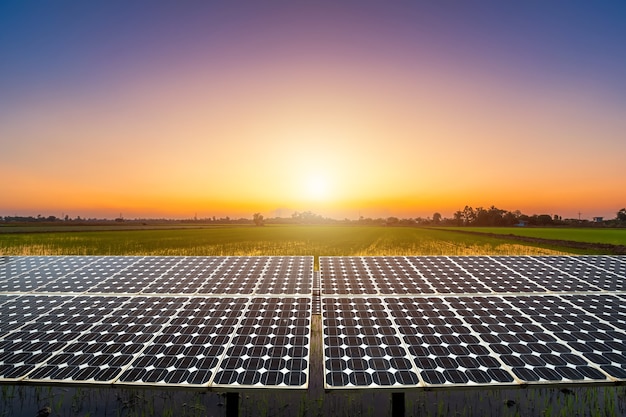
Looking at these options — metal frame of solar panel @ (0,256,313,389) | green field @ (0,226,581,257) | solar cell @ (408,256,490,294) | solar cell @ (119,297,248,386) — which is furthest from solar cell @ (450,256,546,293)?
green field @ (0,226,581,257)

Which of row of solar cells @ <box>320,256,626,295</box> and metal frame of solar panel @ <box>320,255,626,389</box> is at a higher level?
row of solar cells @ <box>320,256,626,295</box>

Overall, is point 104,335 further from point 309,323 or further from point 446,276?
point 446,276

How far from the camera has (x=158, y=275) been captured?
1560 centimetres

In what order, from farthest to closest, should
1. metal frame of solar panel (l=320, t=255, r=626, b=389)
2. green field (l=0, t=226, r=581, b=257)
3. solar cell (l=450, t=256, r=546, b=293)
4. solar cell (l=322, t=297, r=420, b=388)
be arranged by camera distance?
green field (l=0, t=226, r=581, b=257), solar cell (l=450, t=256, r=546, b=293), metal frame of solar panel (l=320, t=255, r=626, b=389), solar cell (l=322, t=297, r=420, b=388)

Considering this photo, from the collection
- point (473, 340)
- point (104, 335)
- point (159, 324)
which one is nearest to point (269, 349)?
point (159, 324)

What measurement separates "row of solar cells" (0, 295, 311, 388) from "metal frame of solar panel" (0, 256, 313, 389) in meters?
0.03

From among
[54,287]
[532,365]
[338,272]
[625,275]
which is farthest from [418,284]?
[54,287]

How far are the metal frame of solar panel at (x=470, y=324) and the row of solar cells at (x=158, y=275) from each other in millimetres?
2139

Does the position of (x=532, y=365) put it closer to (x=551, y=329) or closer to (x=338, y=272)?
(x=551, y=329)

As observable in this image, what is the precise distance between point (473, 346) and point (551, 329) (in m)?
3.21

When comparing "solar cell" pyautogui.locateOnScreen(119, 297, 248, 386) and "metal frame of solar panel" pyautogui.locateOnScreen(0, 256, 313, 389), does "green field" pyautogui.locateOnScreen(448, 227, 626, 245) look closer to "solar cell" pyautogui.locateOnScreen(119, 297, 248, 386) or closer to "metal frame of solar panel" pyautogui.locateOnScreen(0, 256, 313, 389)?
"metal frame of solar panel" pyautogui.locateOnScreen(0, 256, 313, 389)

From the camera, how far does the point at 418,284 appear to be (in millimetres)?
14070

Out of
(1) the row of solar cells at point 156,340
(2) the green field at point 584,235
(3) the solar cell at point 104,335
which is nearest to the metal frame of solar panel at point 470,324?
(1) the row of solar cells at point 156,340

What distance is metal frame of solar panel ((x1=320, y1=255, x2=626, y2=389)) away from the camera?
323 inches
